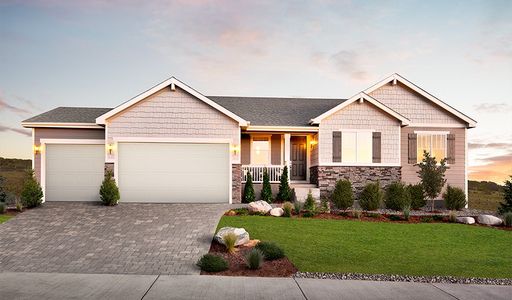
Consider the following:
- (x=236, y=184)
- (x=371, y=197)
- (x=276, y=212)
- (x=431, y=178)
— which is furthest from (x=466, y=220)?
(x=236, y=184)

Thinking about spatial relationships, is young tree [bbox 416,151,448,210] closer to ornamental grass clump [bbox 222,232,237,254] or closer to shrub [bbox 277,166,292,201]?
shrub [bbox 277,166,292,201]

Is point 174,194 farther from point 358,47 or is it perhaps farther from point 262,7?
point 358,47

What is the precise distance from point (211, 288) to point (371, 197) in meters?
12.3

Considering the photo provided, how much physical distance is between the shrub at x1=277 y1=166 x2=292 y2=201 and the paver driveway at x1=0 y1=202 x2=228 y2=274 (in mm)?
3864

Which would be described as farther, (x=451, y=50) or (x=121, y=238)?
(x=451, y=50)

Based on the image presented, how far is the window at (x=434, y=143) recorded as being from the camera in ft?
77.8

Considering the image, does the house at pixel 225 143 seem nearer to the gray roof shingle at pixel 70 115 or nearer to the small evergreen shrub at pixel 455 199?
the gray roof shingle at pixel 70 115

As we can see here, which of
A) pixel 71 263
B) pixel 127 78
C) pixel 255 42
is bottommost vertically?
pixel 71 263

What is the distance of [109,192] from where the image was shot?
19.3 m

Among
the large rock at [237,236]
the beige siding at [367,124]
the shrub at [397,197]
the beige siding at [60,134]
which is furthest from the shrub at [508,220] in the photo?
the beige siding at [60,134]

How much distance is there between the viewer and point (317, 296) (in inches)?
334

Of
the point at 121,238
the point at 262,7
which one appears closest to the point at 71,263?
the point at 121,238

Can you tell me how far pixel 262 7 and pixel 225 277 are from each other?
441 inches

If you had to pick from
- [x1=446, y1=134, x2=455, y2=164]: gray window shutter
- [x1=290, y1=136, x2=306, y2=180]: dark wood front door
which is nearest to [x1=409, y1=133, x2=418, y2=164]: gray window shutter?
[x1=446, y1=134, x2=455, y2=164]: gray window shutter
